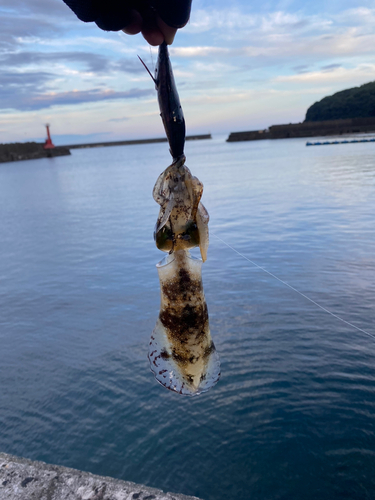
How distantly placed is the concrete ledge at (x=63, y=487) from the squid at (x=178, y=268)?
1848mm

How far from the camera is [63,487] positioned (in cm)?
392

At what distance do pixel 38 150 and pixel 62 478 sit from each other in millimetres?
185825

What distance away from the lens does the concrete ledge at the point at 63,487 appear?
3801 mm

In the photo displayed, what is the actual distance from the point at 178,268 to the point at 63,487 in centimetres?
291

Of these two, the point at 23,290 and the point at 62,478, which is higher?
the point at 62,478

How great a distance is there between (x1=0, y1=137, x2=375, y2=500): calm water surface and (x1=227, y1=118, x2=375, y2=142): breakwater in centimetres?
11566

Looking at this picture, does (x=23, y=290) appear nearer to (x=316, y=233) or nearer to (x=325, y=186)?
(x=316, y=233)

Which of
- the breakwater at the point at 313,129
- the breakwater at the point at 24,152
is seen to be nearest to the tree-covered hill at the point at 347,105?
the breakwater at the point at 313,129

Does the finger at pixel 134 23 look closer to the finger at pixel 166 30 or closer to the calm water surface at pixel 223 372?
the finger at pixel 166 30

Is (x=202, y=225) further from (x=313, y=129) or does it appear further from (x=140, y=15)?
(x=313, y=129)

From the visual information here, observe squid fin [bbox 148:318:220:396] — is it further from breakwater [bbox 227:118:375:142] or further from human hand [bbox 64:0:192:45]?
breakwater [bbox 227:118:375:142]

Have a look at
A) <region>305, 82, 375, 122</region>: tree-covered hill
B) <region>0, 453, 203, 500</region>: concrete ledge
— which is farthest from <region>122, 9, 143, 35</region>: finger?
<region>305, 82, 375, 122</region>: tree-covered hill

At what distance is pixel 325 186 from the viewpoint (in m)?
31.0

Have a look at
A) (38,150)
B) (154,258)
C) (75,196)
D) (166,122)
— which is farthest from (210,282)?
(38,150)
